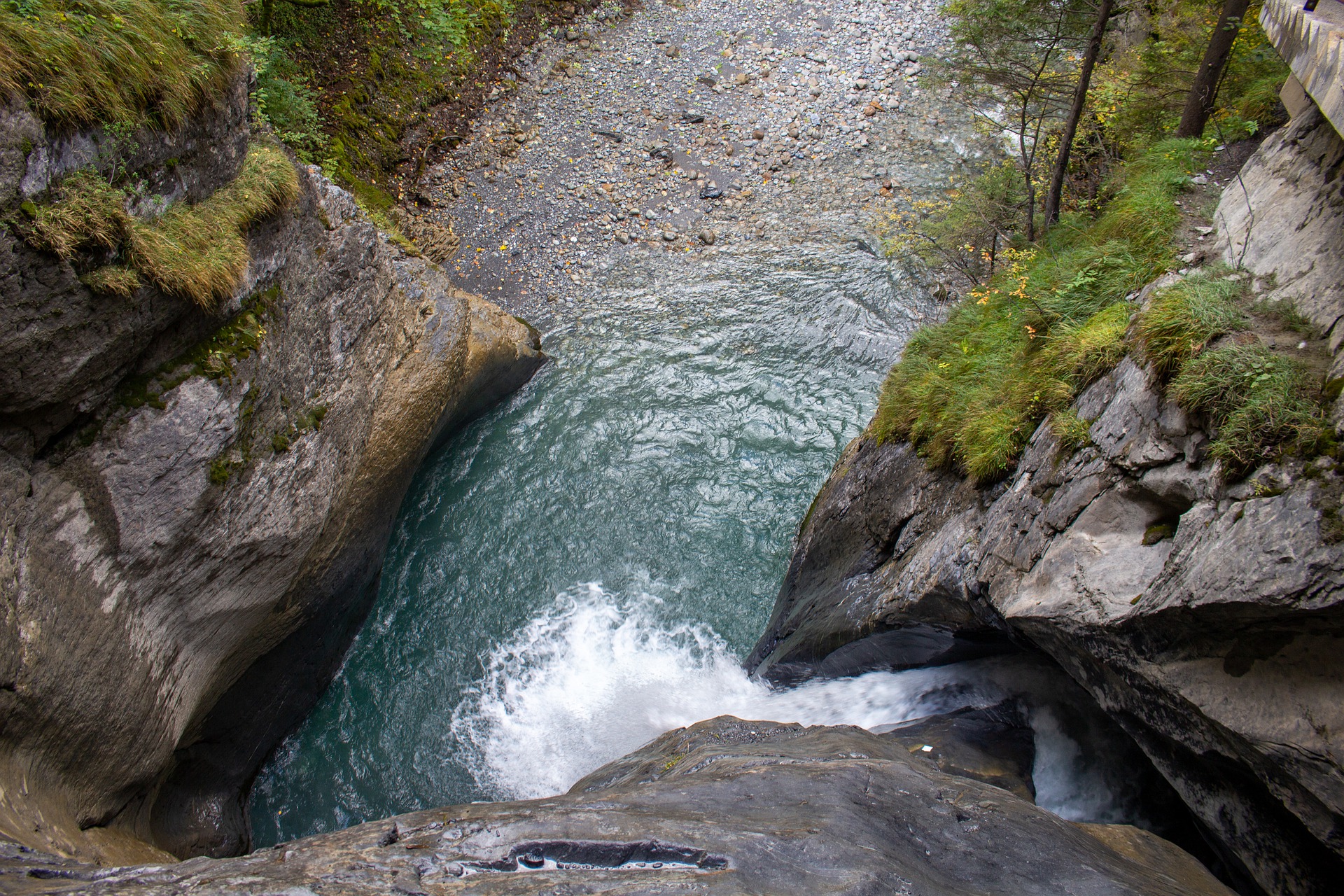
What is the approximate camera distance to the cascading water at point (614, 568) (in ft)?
26.6

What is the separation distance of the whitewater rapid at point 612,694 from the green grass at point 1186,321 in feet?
11.7

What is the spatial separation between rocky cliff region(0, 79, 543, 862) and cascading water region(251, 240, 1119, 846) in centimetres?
109

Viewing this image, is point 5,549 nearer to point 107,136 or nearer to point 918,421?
point 107,136

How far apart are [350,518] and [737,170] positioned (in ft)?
40.4

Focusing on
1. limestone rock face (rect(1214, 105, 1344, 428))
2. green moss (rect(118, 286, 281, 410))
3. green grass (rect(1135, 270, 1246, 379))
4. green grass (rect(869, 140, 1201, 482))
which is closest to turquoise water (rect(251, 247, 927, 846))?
green grass (rect(869, 140, 1201, 482))

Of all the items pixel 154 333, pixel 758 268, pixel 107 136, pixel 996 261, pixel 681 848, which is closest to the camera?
pixel 681 848

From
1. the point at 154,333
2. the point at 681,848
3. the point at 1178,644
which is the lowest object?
the point at 681,848

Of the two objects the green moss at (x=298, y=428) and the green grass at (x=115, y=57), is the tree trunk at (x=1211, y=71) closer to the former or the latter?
the green grass at (x=115, y=57)

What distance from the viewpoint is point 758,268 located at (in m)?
14.4

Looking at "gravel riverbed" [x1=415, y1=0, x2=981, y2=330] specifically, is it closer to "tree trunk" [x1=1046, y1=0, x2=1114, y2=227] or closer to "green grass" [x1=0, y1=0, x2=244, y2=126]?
"tree trunk" [x1=1046, y1=0, x2=1114, y2=227]

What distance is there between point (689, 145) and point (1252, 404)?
15069 millimetres

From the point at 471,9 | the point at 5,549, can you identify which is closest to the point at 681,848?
the point at 5,549

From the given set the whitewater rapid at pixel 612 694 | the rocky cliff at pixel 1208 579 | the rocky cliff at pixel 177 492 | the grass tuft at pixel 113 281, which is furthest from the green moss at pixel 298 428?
the rocky cliff at pixel 1208 579

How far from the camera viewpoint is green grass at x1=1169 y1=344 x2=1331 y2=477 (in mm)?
3637
